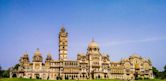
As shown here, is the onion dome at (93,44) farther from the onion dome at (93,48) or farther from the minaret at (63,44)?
the minaret at (63,44)

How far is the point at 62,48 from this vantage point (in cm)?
12450

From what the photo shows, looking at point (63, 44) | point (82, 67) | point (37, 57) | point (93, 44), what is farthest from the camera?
point (93, 44)

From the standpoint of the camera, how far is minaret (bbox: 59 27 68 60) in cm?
12400

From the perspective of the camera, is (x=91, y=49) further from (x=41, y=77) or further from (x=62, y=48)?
(x=41, y=77)

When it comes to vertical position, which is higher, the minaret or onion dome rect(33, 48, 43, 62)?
the minaret

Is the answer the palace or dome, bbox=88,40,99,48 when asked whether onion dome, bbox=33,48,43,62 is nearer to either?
the palace

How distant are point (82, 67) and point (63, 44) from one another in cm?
1246

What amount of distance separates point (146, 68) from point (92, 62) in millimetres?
26207

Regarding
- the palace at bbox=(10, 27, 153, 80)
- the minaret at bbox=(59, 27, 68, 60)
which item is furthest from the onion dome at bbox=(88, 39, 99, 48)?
the minaret at bbox=(59, 27, 68, 60)

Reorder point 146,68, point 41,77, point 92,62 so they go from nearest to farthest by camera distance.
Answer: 1. point 41,77
2. point 92,62
3. point 146,68

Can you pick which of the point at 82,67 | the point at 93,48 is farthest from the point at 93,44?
the point at 82,67

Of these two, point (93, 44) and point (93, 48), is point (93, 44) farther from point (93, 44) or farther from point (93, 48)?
point (93, 48)

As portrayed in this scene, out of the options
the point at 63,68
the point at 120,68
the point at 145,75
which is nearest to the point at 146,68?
the point at 145,75

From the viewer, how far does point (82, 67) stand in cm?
12256
